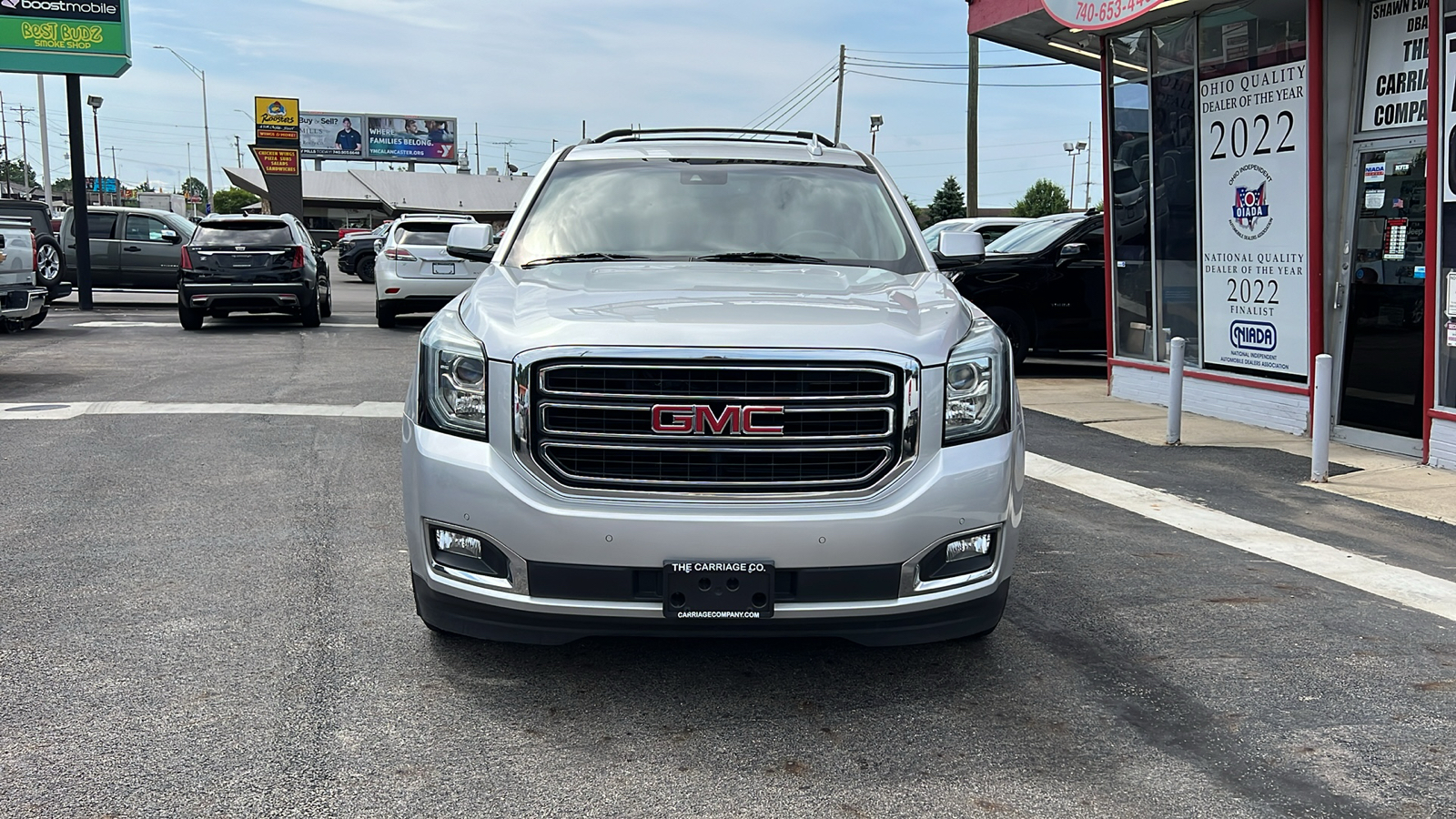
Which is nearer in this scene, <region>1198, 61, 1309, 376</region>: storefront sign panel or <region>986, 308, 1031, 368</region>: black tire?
<region>1198, 61, 1309, 376</region>: storefront sign panel

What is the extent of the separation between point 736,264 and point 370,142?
99265mm

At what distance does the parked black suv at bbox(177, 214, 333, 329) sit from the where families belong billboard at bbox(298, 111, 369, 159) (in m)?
84.4

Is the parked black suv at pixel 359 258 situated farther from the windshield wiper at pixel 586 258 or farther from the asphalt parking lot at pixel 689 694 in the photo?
the windshield wiper at pixel 586 258

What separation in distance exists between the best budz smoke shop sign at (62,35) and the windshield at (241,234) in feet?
18.4

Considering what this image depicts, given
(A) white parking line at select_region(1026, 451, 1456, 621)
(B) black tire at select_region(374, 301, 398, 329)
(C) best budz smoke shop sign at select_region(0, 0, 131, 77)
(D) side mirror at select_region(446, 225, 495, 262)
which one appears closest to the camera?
Result: (A) white parking line at select_region(1026, 451, 1456, 621)

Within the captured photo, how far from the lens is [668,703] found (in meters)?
3.95

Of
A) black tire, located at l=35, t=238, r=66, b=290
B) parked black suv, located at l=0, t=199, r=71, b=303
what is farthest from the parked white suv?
black tire, located at l=35, t=238, r=66, b=290

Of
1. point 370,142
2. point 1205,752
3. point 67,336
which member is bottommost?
point 1205,752

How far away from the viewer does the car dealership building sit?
861cm

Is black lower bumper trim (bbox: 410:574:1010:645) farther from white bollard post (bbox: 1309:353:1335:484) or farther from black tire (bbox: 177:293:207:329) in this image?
black tire (bbox: 177:293:207:329)

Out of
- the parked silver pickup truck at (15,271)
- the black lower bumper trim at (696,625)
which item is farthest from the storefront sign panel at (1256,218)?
the parked silver pickup truck at (15,271)

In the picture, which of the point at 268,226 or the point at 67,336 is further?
the point at 268,226

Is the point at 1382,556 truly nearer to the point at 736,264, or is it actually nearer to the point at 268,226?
the point at 736,264

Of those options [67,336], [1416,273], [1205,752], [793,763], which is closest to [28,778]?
[793,763]
